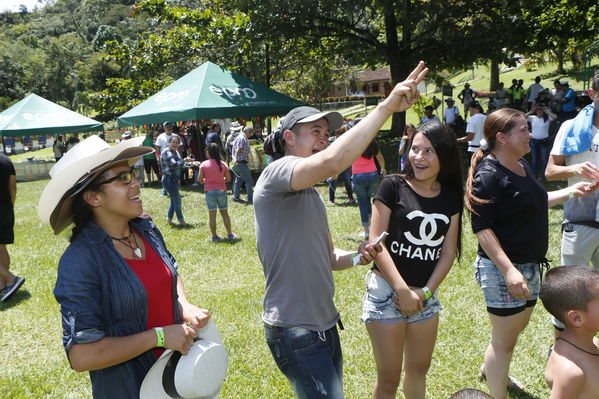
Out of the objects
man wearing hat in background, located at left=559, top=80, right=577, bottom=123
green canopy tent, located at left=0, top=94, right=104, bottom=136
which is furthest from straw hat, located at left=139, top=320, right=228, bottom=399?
green canopy tent, located at left=0, top=94, right=104, bottom=136

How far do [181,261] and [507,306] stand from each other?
5691 millimetres

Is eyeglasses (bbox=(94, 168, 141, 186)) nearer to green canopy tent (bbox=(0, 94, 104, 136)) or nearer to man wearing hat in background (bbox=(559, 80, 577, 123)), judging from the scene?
man wearing hat in background (bbox=(559, 80, 577, 123))

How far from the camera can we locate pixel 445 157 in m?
2.91

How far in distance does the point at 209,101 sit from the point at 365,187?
6792mm

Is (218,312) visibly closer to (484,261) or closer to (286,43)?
(484,261)

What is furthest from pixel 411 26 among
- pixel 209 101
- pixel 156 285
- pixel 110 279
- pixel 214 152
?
pixel 110 279

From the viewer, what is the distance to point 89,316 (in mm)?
1833

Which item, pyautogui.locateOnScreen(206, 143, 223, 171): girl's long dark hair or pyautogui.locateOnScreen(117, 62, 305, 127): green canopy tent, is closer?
pyautogui.locateOnScreen(206, 143, 223, 171): girl's long dark hair

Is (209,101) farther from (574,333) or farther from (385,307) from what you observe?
(574,333)

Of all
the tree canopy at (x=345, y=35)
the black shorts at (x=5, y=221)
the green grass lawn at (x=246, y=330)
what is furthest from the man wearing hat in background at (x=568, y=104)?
the black shorts at (x=5, y=221)

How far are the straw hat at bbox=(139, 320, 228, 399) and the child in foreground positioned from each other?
1465mm

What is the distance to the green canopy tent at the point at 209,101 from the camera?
13406 millimetres

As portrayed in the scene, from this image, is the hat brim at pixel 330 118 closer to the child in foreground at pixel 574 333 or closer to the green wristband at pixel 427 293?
the green wristband at pixel 427 293

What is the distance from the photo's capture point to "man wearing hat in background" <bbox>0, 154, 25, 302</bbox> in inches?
237
